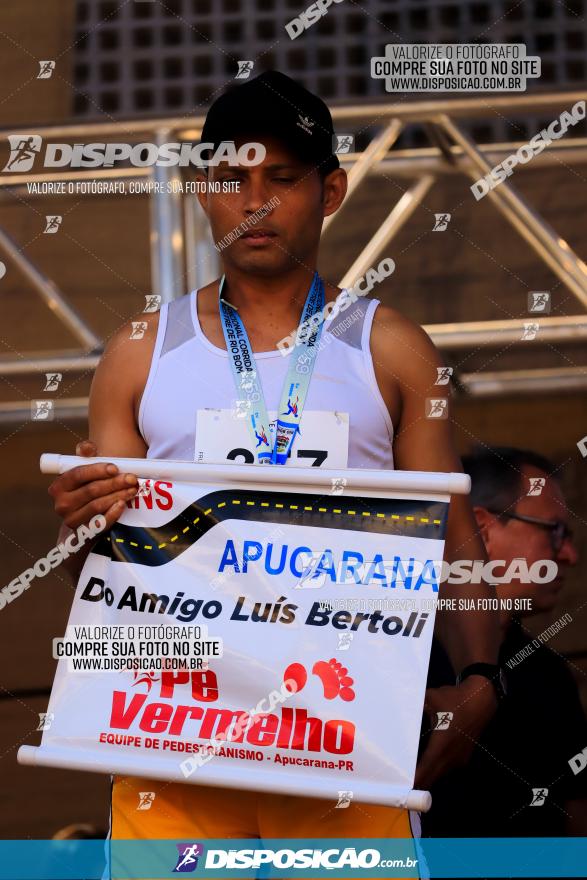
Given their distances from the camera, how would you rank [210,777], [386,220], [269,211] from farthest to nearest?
[386,220]
[269,211]
[210,777]

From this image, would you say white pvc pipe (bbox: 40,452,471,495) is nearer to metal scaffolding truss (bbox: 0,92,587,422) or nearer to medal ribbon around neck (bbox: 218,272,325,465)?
medal ribbon around neck (bbox: 218,272,325,465)

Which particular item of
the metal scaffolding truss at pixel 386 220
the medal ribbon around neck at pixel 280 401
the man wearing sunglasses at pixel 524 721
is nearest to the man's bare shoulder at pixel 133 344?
the medal ribbon around neck at pixel 280 401

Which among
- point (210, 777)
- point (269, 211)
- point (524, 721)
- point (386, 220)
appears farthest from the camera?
point (386, 220)

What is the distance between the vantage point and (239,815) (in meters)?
2.39

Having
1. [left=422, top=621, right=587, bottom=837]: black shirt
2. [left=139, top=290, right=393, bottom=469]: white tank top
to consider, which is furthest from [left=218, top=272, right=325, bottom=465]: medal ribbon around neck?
[left=422, top=621, right=587, bottom=837]: black shirt

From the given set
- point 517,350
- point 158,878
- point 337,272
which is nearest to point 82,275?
point 337,272

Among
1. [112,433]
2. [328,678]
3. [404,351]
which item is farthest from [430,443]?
[112,433]

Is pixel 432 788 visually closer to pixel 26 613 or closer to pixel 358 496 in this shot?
pixel 358 496

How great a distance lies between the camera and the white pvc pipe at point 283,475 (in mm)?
2410

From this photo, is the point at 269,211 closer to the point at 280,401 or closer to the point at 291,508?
the point at 280,401

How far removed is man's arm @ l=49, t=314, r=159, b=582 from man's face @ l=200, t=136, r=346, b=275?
0.74ft

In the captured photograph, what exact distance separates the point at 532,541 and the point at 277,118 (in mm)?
1649

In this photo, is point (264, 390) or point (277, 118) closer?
point (264, 390)

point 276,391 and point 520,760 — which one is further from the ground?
point 276,391
